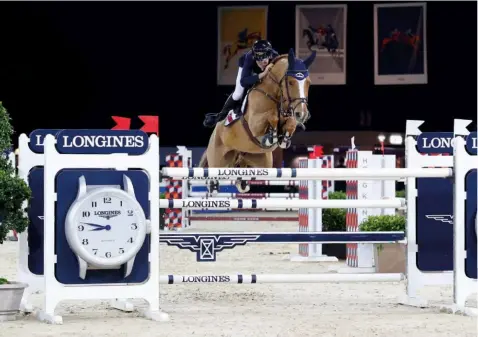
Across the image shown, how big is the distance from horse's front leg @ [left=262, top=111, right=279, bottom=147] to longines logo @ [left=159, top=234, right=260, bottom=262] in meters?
1.98

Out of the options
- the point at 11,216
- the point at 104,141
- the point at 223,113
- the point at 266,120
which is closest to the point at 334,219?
the point at 223,113

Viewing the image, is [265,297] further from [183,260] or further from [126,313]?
[183,260]

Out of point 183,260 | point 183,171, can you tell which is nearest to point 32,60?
point 183,260

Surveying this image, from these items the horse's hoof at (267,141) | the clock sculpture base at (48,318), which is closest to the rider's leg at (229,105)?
the horse's hoof at (267,141)

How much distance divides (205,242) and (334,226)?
3.91 m

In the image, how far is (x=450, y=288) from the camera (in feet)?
19.7

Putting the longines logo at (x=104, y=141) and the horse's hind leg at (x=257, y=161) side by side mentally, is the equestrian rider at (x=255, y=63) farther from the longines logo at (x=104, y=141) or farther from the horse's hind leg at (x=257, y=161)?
the longines logo at (x=104, y=141)

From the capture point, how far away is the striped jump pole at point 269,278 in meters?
4.68

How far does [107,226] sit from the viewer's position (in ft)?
14.5

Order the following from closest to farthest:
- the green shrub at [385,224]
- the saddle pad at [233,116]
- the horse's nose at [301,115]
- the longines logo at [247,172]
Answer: the longines logo at [247,172] → the horse's nose at [301,115] → the green shrub at [385,224] → the saddle pad at [233,116]

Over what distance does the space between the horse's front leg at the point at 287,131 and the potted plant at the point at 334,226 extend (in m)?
1.97

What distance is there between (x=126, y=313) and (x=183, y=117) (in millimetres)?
13711

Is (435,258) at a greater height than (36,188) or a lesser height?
lesser

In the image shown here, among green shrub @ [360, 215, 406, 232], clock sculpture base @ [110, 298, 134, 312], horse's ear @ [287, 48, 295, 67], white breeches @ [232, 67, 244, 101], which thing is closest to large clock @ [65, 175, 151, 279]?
clock sculpture base @ [110, 298, 134, 312]
